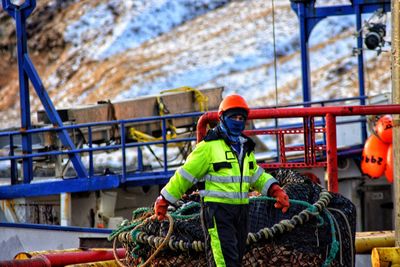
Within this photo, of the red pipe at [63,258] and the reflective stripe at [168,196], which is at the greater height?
the reflective stripe at [168,196]

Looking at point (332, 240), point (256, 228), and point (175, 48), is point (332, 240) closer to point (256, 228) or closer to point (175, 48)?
point (256, 228)

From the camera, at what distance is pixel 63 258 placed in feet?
36.7

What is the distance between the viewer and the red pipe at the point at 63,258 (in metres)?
10.3

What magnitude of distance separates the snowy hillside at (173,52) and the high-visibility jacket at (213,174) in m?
35.6

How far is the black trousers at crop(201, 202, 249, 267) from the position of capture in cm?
847

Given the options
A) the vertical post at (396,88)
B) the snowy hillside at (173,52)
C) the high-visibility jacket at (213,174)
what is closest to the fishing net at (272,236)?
the high-visibility jacket at (213,174)

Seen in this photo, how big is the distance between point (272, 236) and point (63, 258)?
2.65 meters

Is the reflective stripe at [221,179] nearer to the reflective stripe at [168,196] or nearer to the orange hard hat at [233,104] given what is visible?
the reflective stripe at [168,196]

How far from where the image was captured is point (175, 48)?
5512 centimetres

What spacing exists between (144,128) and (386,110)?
24.8 feet

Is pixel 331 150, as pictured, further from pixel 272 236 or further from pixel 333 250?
pixel 272 236

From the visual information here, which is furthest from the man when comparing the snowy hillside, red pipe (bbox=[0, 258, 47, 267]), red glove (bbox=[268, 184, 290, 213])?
the snowy hillside

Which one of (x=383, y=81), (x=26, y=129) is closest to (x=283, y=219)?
(x=26, y=129)

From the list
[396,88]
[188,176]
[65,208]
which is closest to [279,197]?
[188,176]
